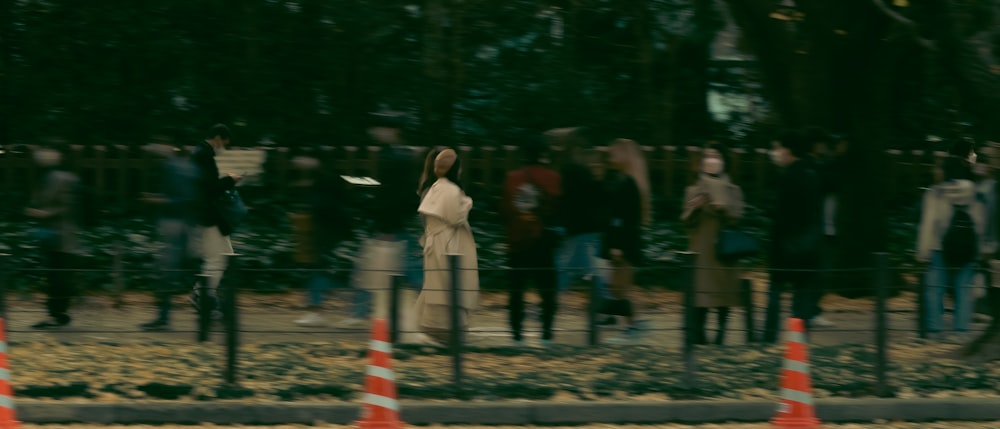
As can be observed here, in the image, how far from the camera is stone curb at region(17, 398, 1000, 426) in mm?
9570

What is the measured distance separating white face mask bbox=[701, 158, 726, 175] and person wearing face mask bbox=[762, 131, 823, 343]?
545mm

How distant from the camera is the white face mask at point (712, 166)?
12164mm

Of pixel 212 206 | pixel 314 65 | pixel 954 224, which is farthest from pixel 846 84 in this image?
pixel 314 65

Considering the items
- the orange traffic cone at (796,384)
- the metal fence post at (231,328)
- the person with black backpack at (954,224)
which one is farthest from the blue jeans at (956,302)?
the metal fence post at (231,328)

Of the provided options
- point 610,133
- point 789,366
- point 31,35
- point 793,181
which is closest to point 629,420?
point 789,366

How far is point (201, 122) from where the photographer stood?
20250 millimetres

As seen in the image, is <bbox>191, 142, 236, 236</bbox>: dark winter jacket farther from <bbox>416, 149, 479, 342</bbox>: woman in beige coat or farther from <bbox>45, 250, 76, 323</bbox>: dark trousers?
<bbox>416, 149, 479, 342</bbox>: woman in beige coat

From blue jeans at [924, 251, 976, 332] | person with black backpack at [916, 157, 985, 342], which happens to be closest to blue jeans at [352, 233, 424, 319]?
blue jeans at [924, 251, 976, 332]

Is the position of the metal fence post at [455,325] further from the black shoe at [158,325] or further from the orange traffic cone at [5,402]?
the orange traffic cone at [5,402]

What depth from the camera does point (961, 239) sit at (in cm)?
1292

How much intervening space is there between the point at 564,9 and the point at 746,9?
19.3 feet

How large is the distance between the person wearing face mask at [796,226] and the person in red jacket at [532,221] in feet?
5.61

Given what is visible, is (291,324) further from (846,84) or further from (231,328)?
(846,84)

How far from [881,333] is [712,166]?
2.26m
